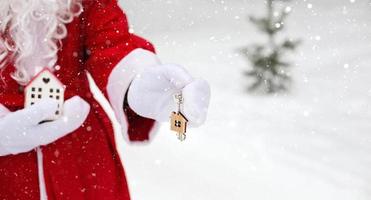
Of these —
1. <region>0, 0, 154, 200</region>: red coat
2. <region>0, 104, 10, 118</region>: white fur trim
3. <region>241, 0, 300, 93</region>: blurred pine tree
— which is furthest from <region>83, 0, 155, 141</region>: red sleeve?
<region>241, 0, 300, 93</region>: blurred pine tree

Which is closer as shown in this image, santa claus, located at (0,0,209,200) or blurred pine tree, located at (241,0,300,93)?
santa claus, located at (0,0,209,200)

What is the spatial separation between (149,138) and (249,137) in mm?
3132

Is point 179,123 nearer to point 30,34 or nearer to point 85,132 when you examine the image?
point 85,132

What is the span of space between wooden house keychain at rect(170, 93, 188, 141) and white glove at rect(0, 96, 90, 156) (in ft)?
0.83

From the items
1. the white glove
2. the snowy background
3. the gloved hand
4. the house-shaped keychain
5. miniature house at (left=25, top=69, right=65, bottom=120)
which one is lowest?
the white glove

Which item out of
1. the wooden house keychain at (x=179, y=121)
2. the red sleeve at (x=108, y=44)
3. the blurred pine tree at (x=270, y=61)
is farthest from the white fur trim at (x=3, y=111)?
the blurred pine tree at (x=270, y=61)

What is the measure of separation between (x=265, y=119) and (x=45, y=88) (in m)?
3.98

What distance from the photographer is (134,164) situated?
3.97 metres

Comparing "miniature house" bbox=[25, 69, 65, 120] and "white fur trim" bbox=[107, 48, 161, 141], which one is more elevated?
"white fur trim" bbox=[107, 48, 161, 141]

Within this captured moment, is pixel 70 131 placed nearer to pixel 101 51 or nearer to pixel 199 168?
pixel 101 51

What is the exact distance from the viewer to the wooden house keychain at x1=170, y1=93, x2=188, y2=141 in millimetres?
1519

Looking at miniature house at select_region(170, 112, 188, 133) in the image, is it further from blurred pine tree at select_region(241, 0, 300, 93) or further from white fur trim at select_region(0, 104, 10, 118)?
blurred pine tree at select_region(241, 0, 300, 93)

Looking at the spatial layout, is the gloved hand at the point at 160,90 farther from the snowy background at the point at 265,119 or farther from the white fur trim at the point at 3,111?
the white fur trim at the point at 3,111

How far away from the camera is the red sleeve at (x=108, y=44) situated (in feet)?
5.66
